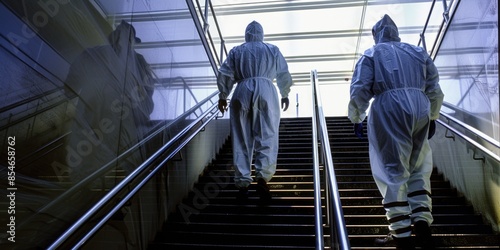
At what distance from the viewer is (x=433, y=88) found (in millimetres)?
3008

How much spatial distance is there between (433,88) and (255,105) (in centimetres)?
141

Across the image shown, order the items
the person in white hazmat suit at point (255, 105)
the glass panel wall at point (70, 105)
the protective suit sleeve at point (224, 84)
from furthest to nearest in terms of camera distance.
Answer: the protective suit sleeve at point (224, 84) < the person in white hazmat suit at point (255, 105) < the glass panel wall at point (70, 105)

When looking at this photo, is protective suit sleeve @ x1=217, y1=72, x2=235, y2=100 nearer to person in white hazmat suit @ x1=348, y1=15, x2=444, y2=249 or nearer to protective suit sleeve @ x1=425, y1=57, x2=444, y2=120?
person in white hazmat suit @ x1=348, y1=15, x2=444, y2=249

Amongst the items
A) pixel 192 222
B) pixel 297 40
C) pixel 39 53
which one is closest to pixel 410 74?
pixel 192 222

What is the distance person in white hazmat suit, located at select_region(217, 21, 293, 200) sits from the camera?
136 inches

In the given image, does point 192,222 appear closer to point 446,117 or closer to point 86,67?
point 86,67

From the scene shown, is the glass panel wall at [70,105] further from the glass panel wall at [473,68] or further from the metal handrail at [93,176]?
the glass panel wall at [473,68]

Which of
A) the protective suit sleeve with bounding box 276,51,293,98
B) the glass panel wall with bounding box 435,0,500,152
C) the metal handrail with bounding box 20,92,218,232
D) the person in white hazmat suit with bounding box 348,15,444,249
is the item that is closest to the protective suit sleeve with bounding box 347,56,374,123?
the person in white hazmat suit with bounding box 348,15,444,249

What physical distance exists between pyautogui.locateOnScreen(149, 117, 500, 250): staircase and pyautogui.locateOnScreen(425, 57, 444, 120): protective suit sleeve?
0.83 m

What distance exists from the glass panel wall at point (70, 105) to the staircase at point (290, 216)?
66cm

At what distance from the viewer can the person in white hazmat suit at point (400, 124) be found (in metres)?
2.56

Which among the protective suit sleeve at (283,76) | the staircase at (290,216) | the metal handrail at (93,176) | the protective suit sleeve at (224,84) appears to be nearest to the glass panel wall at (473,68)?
the staircase at (290,216)

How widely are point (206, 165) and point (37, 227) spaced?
2.85 metres

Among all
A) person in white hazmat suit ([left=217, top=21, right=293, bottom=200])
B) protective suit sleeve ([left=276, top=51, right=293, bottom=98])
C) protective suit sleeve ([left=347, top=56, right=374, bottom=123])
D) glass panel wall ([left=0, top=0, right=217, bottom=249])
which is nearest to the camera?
glass panel wall ([left=0, top=0, right=217, bottom=249])
